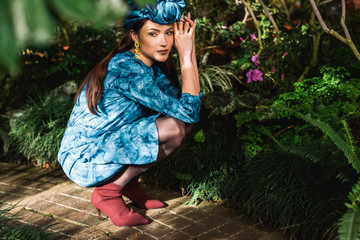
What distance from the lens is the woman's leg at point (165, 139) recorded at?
267 centimetres

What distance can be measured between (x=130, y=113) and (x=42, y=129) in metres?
2.16

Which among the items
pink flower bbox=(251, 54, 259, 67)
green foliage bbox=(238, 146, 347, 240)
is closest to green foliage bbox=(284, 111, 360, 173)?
green foliage bbox=(238, 146, 347, 240)

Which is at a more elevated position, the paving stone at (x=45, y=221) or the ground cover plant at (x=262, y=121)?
the ground cover plant at (x=262, y=121)

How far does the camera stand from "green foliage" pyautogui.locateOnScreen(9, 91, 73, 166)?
430 centimetres

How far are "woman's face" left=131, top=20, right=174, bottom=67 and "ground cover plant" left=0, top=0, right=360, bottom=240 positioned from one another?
0.80m

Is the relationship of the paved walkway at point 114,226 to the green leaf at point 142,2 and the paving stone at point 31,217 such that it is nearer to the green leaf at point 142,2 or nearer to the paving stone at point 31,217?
the paving stone at point 31,217

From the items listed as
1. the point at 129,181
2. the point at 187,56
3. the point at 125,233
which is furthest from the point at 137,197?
the point at 187,56

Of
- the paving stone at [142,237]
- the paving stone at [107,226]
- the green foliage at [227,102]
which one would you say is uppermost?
the green foliage at [227,102]

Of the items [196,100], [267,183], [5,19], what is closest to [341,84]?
[267,183]

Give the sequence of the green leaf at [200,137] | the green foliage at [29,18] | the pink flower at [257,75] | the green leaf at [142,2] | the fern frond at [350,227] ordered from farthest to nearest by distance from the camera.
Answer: the pink flower at [257,75] < the green leaf at [200,137] < the fern frond at [350,227] < the green leaf at [142,2] < the green foliage at [29,18]

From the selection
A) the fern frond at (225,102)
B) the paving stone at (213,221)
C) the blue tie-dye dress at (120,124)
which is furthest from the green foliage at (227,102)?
the paving stone at (213,221)

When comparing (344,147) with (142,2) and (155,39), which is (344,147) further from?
(142,2)

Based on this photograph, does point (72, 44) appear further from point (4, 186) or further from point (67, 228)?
point (67, 228)

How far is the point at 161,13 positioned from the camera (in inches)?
99.0
